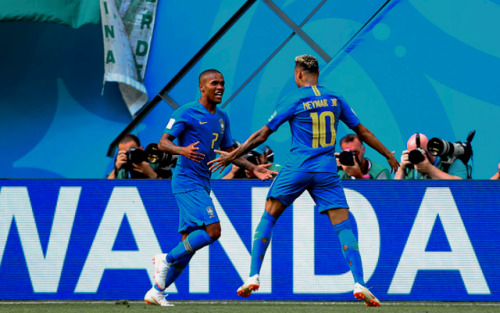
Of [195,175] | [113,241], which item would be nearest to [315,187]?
[195,175]

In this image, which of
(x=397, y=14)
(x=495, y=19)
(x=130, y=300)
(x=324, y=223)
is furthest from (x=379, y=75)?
(x=130, y=300)

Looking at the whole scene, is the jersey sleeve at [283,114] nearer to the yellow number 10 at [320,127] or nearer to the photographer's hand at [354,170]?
the yellow number 10 at [320,127]

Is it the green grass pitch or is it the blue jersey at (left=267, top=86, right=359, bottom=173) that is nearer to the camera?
the blue jersey at (left=267, top=86, right=359, bottom=173)

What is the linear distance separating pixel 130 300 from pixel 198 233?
1638mm

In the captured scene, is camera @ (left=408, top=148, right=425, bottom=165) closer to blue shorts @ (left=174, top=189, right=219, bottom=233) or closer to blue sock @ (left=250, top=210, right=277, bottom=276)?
blue sock @ (left=250, top=210, right=277, bottom=276)

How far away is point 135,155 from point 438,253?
3.15 meters

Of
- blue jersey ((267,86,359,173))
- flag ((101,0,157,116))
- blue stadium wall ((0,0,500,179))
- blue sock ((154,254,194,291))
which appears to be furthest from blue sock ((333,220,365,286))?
flag ((101,0,157,116))

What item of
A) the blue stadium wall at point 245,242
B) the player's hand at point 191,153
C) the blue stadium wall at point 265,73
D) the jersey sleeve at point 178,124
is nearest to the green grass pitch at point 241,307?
the blue stadium wall at point 245,242

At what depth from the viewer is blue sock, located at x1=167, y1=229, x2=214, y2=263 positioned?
21.1 ft

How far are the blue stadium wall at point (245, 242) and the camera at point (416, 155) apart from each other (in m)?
0.26

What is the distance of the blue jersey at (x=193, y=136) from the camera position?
6.55m

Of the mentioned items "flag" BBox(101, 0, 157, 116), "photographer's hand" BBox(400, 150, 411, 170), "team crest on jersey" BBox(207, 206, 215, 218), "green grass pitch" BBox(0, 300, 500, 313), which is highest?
"flag" BBox(101, 0, 157, 116)

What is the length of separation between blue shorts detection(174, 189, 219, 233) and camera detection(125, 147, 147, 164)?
1625 mm

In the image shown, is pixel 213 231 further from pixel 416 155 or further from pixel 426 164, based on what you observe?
pixel 426 164
